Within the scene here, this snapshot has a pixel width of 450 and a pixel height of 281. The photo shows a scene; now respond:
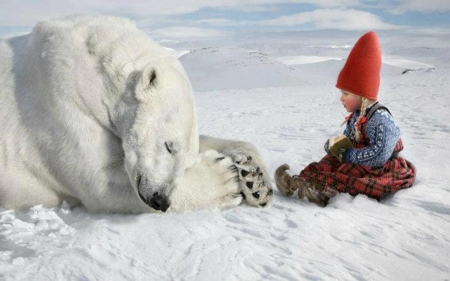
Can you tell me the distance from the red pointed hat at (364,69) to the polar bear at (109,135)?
78 cm

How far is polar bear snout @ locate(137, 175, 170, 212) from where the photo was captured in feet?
8.04

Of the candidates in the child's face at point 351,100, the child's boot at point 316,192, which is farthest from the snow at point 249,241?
the child's face at point 351,100

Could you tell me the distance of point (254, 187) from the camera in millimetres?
2717

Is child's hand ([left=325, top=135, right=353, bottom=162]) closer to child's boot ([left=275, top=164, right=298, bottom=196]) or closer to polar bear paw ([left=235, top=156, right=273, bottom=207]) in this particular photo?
child's boot ([left=275, top=164, right=298, bottom=196])

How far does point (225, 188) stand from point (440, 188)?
4.78 ft

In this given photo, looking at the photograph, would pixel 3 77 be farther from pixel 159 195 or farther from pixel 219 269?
pixel 219 269

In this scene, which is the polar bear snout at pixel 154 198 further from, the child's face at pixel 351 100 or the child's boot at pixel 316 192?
the child's face at pixel 351 100

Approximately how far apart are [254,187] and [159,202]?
0.60 metres

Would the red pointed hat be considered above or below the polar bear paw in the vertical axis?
above

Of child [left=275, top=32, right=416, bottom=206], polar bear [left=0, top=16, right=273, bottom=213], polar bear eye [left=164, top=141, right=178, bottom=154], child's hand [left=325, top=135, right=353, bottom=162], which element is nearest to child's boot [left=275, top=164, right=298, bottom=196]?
child [left=275, top=32, right=416, bottom=206]

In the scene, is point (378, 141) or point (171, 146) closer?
point (171, 146)

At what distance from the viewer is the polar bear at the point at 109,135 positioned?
8.36 ft

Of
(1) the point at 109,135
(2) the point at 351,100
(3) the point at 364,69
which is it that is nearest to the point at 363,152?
(2) the point at 351,100

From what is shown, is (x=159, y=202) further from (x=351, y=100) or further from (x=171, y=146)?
(x=351, y=100)
